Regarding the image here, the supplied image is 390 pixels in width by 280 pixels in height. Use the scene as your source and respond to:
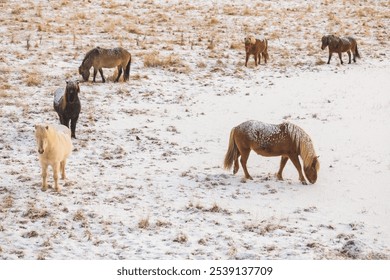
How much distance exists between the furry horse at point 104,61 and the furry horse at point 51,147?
7311mm

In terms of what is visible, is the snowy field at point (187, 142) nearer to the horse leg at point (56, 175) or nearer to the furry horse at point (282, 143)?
the horse leg at point (56, 175)

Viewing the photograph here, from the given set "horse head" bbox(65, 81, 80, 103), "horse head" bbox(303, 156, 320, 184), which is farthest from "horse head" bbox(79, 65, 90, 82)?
"horse head" bbox(303, 156, 320, 184)

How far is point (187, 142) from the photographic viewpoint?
11.7m

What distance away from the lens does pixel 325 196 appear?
890cm

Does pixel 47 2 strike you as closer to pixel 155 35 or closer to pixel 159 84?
pixel 155 35

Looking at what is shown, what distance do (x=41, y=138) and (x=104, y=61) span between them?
851 cm

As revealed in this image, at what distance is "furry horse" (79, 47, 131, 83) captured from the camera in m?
15.7

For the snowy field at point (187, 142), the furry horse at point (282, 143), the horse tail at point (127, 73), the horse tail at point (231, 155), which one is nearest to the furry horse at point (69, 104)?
the snowy field at point (187, 142)

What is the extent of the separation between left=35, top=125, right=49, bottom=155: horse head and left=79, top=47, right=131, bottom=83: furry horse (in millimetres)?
8185

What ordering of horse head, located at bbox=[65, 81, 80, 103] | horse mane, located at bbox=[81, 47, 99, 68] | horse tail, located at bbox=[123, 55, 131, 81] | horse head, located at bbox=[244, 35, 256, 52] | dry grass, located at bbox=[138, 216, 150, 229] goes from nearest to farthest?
dry grass, located at bbox=[138, 216, 150, 229], horse head, located at bbox=[65, 81, 80, 103], horse mane, located at bbox=[81, 47, 99, 68], horse tail, located at bbox=[123, 55, 131, 81], horse head, located at bbox=[244, 35, 256, 52]

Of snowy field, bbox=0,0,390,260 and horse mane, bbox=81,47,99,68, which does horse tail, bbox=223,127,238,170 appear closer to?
snowy field, bbox=0,0,390,260

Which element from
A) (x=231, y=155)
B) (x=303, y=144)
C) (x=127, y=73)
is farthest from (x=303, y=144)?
(x=127, y=73)

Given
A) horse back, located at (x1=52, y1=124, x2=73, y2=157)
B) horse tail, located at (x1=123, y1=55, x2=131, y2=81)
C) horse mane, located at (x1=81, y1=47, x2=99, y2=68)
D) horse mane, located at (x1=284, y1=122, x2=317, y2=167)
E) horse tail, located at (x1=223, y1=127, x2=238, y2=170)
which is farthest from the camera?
horse tail, located at (x1=123, y1=55, x2=131, y2=81)

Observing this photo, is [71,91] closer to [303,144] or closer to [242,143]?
[242,143]
